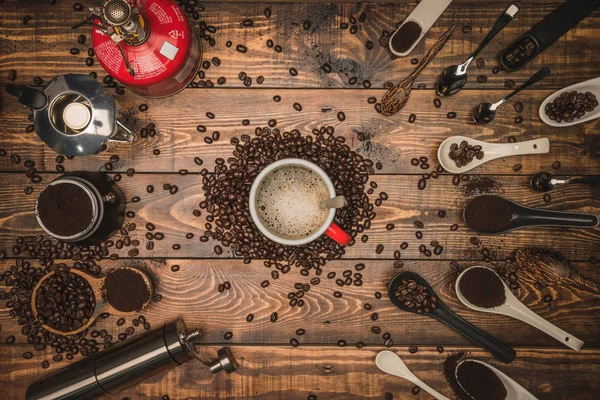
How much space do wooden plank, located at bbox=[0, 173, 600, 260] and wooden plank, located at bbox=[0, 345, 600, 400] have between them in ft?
1.19

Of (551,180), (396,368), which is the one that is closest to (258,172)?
(396,368)

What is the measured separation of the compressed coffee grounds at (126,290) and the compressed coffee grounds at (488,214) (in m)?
1.15

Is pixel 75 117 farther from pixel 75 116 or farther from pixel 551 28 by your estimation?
pixel 551 28

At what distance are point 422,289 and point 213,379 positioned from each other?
809 mm

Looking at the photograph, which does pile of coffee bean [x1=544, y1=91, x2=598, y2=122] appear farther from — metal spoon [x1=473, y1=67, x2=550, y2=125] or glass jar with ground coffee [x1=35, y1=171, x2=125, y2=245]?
glass jar with ground coffee [x1=35, y1=171, x2=125, y2=245]

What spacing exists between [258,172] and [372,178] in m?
0.40

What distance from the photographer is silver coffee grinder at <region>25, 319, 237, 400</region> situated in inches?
52.2

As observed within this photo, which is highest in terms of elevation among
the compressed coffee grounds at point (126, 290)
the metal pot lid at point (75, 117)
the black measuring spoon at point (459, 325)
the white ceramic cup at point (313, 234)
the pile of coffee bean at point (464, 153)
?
the metal pot lid at point (75, 117)

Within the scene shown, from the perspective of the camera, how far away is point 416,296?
1.40 m

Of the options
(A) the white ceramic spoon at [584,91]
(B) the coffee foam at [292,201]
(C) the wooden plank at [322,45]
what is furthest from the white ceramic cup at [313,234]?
(A) the white ceramic spoon at [584,91]

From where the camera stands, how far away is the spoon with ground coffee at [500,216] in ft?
4.50

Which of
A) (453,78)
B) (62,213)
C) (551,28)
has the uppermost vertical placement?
(551,28)

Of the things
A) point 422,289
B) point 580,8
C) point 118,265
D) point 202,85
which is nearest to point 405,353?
point 422,289

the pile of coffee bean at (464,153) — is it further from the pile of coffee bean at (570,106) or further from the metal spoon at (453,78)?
→ the pile of coffee bean at (570,106)
